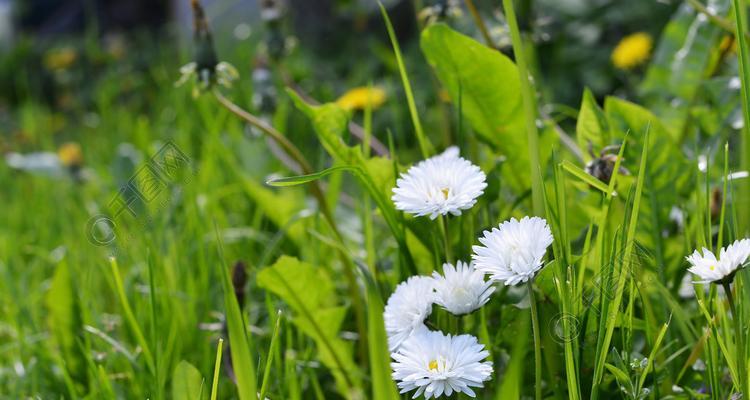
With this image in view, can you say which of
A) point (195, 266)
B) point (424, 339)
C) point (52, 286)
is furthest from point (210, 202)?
point (424, 339)

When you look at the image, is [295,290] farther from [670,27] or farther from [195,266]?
[670,27]

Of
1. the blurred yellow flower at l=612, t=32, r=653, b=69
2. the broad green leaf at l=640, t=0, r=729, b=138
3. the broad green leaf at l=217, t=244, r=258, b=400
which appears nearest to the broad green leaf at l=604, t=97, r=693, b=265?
the broad green leaf at l=640, t=0, r=729, b=138

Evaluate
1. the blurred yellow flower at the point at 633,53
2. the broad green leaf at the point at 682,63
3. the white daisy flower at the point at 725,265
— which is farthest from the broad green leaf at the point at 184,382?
the blurred yellow flower at the point at 633,53

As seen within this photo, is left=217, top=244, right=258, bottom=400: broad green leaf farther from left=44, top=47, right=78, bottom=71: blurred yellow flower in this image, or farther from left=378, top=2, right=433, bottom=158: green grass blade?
left=44, top=47, right=78, bottom=71: blurred yellow flower

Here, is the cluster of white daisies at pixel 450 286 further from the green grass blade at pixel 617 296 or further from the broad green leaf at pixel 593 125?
the broad green leaf at pixel 593 125

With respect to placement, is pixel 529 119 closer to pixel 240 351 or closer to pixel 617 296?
pixel 617 296

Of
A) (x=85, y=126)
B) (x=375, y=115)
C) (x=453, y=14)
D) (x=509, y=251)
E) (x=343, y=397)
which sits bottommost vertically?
(x=343, y=397)
